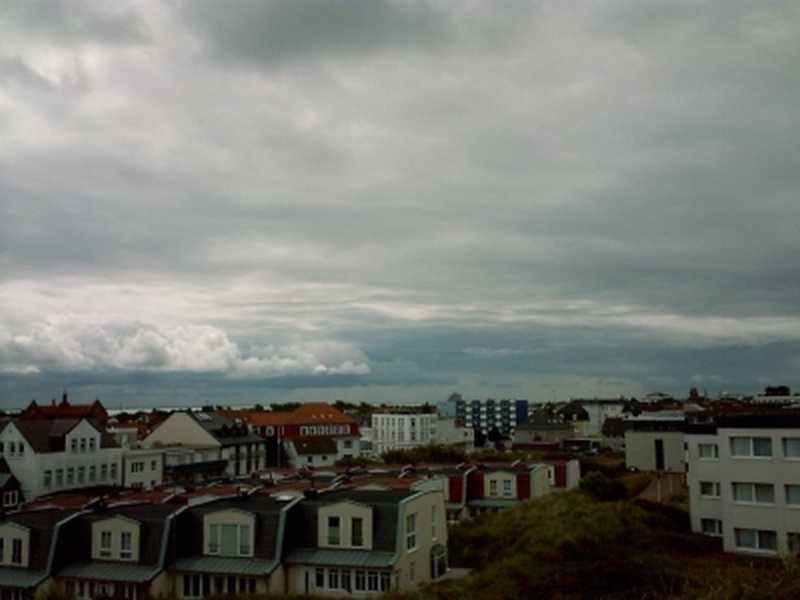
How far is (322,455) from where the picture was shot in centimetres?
10162

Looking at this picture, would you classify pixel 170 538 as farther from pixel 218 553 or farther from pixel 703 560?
pixel 703 560

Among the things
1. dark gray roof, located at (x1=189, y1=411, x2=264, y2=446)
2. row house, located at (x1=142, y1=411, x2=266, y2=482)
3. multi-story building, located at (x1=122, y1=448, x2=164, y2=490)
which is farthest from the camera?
dark gray roof, located at (x1=189, y1=411, x2=264, y2=446)

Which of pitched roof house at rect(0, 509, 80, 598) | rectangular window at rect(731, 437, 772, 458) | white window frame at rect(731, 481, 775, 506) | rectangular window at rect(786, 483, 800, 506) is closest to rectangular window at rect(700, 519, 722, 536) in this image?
white window frame at rect(731, 481, 775, 506)

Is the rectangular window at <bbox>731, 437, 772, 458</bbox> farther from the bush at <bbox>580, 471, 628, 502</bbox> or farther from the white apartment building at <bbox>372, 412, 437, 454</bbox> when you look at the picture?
the white apartment building at <bbox>372, 412, 437, 454</bbox>

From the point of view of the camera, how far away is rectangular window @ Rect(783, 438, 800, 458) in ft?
132

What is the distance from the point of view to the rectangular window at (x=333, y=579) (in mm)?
34000

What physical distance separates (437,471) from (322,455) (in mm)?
43844

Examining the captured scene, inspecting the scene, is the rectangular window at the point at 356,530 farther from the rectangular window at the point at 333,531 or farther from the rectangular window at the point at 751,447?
the rectangular window at the point at 751,447

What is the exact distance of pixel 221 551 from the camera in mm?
34750

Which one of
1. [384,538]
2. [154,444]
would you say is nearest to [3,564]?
[384,538]

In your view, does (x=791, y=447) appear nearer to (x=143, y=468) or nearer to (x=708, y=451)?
(x=708, y=451)

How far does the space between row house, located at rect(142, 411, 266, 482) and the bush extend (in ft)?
124

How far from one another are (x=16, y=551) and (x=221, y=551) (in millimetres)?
9861

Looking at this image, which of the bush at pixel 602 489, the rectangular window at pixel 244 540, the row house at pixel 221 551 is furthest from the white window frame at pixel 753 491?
the rectangular window at pixel 244 540
